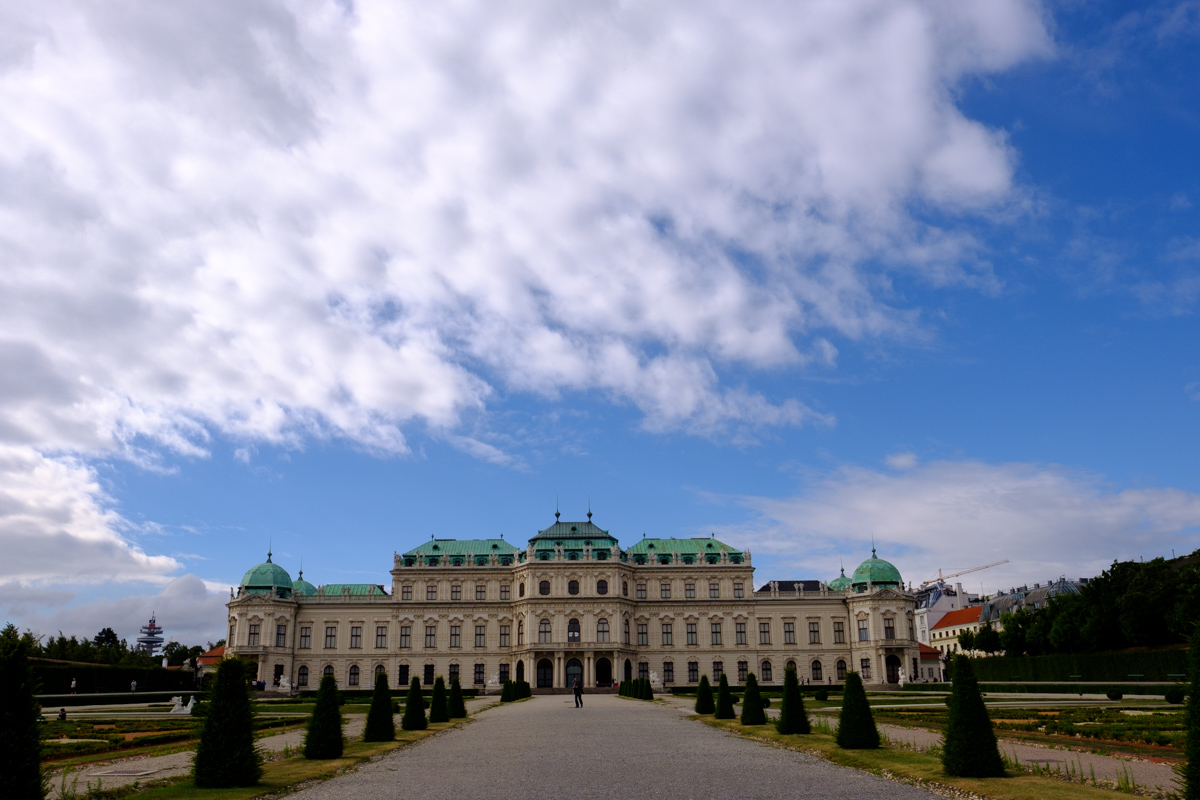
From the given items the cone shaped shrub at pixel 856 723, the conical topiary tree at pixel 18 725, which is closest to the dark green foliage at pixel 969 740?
the cone shaped shrub at pixel 856 723

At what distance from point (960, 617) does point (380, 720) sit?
432ft

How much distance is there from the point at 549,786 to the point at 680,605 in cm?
7475

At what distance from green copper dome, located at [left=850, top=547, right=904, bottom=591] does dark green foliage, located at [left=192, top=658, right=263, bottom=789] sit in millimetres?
78870

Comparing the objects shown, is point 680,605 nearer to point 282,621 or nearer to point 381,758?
point 282,621

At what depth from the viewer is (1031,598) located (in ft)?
424

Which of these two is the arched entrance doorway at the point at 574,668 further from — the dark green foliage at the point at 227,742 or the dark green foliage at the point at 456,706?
the dark green foliage at the point at 227,742

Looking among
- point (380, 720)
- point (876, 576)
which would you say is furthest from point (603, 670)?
point (380, 720)

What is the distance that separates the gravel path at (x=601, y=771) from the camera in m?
16.0

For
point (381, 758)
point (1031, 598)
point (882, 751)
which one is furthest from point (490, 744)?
point (1031, 598)

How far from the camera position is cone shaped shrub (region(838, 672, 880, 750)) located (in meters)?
22.9

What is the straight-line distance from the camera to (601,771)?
18938mm

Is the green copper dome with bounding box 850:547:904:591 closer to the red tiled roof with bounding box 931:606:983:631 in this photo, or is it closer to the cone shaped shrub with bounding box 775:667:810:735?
the red tiled roof with bounding box 931:606:983:631

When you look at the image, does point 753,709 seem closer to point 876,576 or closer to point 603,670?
point 603,670

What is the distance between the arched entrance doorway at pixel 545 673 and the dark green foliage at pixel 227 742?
6871 cm
